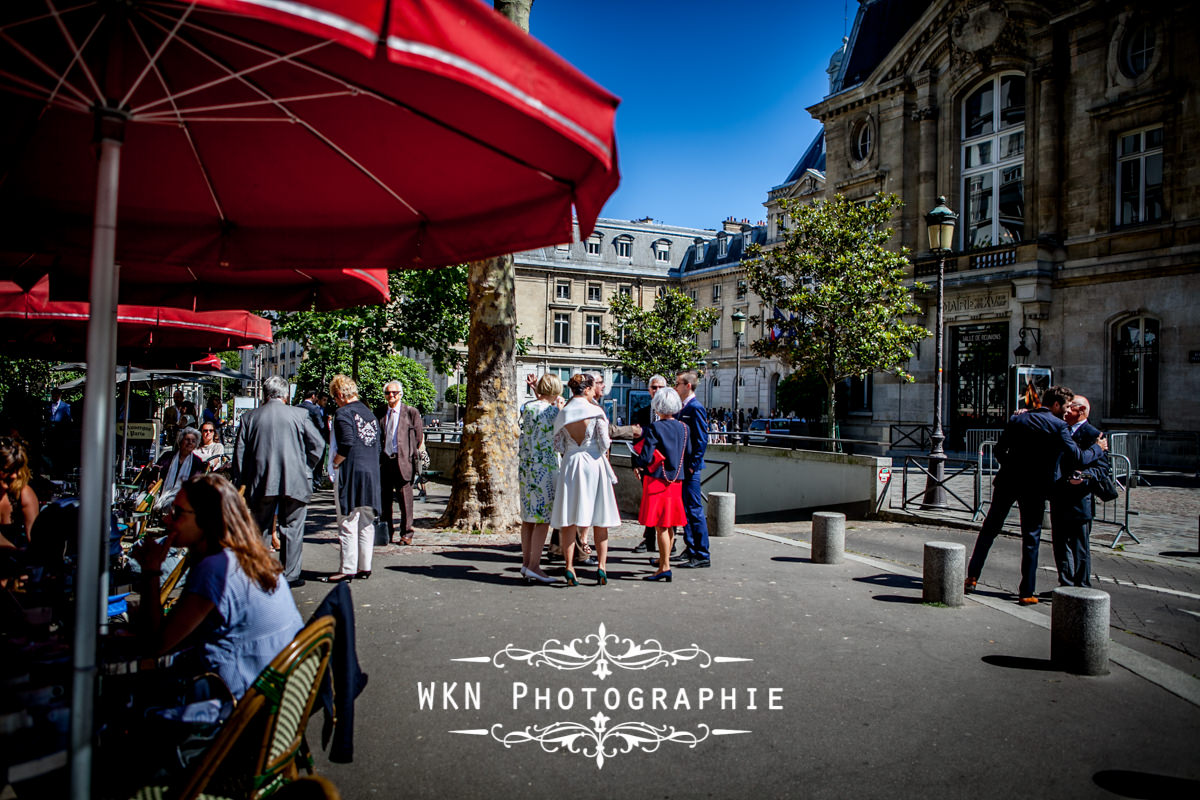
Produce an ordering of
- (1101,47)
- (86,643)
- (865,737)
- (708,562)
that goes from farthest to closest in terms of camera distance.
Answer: (1101,47)
(708,562)
(865,737)
(86,643)

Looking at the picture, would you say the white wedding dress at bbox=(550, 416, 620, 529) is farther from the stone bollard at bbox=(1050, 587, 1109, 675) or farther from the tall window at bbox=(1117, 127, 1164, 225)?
the tall window at bbox=(1117, 127, 1164, 225)

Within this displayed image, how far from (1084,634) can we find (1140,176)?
23.7 metres

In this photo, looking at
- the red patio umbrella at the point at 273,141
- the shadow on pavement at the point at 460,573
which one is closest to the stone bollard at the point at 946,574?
the shadow on pavement at the point at 460,573

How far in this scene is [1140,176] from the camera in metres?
23.1

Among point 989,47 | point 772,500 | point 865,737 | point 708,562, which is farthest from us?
point 989,47

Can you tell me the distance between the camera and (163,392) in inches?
1231

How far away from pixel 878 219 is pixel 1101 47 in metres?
9.06

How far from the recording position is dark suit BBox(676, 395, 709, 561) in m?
8.05

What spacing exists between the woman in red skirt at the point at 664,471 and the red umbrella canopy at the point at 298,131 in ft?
12.8

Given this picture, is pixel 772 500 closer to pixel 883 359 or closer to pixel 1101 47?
pixel 883 359

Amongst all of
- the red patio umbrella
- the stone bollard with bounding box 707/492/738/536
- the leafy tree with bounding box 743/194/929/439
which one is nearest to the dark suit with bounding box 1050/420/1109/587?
the stone bollard with bounding box 707/492/738/536

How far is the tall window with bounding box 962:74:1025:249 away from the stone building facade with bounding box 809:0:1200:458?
51mm

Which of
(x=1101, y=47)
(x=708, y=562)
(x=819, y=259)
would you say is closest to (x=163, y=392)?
(x=819, y=259)

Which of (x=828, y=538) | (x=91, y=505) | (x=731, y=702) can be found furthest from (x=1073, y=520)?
(x=91, y=505)
